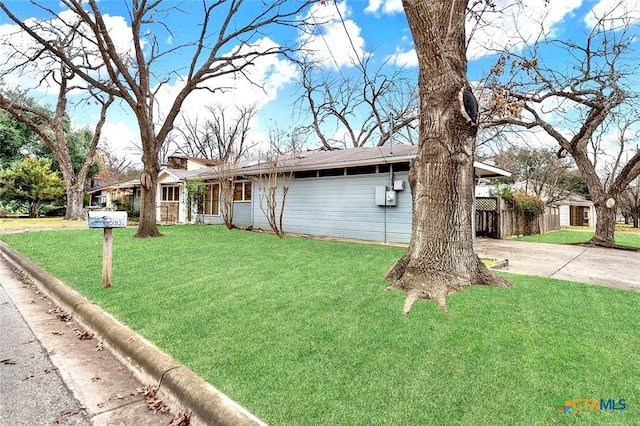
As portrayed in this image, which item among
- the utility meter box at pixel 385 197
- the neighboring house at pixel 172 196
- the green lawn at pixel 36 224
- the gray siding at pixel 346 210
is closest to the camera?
the utility meter box at pixel 385 197

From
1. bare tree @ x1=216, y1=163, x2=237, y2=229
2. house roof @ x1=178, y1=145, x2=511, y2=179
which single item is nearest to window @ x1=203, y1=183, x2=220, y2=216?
bare tree @ x1=216, y1=163, x2=237, y2=229

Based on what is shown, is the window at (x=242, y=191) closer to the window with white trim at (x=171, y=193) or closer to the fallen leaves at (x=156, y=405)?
the window with white trim at (x=171, y=193)

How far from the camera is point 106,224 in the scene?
183 inches

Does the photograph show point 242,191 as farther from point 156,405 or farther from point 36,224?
point 156,405

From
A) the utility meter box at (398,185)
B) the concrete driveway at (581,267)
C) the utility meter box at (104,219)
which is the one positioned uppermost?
the utility meter box at (398,185)

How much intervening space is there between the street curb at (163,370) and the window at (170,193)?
51.1ft

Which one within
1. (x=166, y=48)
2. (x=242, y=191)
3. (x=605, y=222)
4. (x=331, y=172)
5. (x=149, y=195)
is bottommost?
(x=605, y=222)

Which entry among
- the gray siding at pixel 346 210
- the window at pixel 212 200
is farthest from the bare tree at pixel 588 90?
the window at pixel 212 200

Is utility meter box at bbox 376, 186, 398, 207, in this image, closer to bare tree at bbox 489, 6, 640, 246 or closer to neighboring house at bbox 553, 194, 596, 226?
bare tree at bbox 489, 6, 640, 246

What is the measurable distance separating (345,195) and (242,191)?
5.80m

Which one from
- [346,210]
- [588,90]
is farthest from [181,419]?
[588,90]

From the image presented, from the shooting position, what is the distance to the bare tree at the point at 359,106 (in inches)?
898

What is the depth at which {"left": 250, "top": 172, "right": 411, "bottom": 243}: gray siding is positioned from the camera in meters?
9.95

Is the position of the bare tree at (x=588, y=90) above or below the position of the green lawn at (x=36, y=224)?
above
